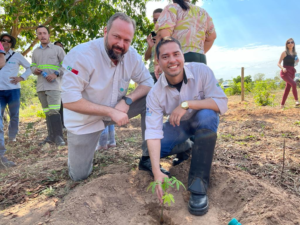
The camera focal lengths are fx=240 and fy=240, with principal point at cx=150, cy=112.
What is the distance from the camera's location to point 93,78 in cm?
231

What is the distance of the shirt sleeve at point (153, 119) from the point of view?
206 cm

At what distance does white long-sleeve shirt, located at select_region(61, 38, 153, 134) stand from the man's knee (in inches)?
35.1

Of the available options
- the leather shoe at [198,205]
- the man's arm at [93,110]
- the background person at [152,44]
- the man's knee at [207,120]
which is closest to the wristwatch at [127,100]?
the man's arm at [93,110]

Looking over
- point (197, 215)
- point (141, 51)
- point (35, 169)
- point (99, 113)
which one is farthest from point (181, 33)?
point (141, 51)

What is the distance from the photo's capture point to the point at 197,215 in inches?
74.9

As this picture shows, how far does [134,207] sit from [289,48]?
247 inches

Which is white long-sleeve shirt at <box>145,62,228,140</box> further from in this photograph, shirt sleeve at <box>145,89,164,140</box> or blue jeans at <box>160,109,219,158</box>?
blue jeans at <box>160,109,219,158</box>

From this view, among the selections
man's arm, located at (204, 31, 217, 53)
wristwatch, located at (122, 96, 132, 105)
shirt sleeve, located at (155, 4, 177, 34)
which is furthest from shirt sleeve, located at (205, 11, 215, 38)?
wristwatch, located at (122, 96, 132, 105)

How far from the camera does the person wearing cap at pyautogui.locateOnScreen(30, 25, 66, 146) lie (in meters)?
4.14

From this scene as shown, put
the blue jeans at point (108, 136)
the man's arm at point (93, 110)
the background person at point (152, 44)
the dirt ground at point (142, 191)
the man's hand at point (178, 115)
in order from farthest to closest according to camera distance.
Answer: the background person at point (152, 44) < the blue jeans at point (108, 136) < the man's arm at point (93, 110) < the man's hand at point (178, 115) < the dirt ground at point (142, 191)

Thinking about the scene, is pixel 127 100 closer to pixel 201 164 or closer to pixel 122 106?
pixel 122 106

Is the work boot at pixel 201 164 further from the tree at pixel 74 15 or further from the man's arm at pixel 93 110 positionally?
the tree at pixel 74 15

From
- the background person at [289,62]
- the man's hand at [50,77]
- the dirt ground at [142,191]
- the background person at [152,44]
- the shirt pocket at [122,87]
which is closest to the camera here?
the dirt ground at [142,191]

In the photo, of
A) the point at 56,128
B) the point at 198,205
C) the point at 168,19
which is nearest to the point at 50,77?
the point at 56,128
